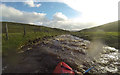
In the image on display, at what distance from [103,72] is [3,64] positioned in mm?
13922

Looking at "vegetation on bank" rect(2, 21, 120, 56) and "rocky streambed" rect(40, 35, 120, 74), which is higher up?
"vegetation on bank" rect(2, 21, 120, 56)

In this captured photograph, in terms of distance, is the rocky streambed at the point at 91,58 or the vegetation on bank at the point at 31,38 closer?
the rocky streambed at the point at 91,58

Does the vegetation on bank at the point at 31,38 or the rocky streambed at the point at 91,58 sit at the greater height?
the vegetation on bank at the point at 31,38

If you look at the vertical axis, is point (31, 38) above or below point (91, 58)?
above

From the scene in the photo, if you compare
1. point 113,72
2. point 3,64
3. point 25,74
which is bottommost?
point 113,72

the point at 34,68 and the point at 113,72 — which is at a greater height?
the point at 34,68

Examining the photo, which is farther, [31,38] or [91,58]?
[31,38]

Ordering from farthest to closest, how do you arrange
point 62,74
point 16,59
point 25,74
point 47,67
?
1. point 16,59
2. point 47,67
3. point 25,74
4. point 62,74

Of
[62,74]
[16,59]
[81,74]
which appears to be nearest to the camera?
[62,74]

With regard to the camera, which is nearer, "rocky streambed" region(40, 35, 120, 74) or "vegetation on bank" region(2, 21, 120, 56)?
"rocky streambed" region(40, 35, 120, 74)

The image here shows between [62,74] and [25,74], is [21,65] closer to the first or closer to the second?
[25,74]

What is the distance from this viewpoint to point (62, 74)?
24.0ft

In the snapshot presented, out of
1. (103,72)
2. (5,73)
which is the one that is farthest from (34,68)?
(103,72)

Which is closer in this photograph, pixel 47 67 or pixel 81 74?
pixel 81 74
